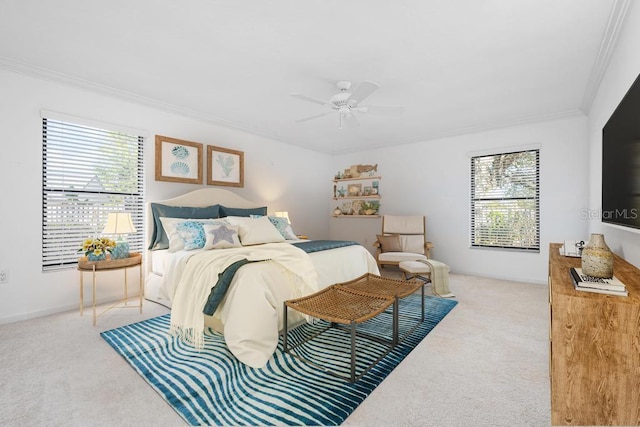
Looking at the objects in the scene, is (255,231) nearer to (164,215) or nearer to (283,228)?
(283,228)

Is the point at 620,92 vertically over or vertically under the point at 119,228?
over

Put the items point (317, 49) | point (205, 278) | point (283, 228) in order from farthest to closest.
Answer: point (283, 228) → point (317, 49) → point (205, 278)

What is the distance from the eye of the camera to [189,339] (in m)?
2.54

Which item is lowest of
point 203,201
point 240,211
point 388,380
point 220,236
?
point 388,380

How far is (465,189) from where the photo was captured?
5.25 metres

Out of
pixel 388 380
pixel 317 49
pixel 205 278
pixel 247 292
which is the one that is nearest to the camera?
pixel 388 380

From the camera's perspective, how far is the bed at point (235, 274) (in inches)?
89.4

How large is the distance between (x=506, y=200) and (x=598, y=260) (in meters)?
3.81

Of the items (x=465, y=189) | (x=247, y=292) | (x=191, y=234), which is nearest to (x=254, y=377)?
(x=247, y=292)

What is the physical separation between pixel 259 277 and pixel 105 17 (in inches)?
91.3

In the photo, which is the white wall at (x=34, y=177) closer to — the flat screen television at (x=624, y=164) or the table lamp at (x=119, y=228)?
the table lamp at (x=119, y=228)

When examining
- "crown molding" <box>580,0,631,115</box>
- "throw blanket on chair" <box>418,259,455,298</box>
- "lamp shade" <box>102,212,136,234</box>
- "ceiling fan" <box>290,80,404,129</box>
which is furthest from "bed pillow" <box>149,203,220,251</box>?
"crown molding" <box>580,0,631,115</box>

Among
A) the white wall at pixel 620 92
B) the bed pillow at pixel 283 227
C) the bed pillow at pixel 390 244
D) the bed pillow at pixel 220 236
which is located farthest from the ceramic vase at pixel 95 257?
the white wall at pixel 620 92

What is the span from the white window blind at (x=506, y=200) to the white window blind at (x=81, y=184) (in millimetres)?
5308
